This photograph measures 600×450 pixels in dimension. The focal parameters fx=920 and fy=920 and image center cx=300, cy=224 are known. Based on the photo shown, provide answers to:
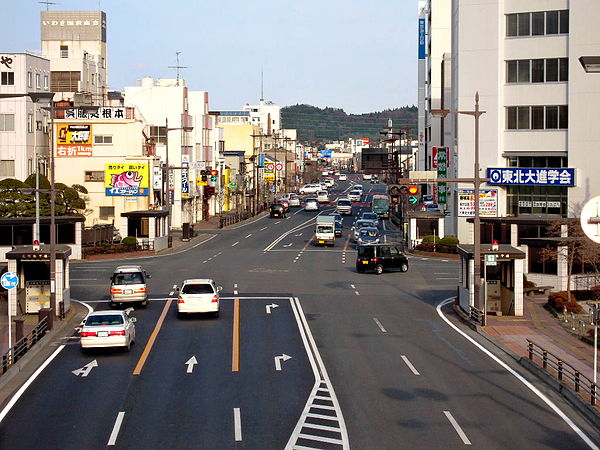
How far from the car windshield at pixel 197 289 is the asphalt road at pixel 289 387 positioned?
1.28 metres

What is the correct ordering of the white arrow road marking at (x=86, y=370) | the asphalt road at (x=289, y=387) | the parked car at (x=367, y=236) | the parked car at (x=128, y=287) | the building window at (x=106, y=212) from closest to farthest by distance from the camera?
1. the asphalt road at (x=289, y=387)
2. the white arrow road marking at (x=86, y=370)
3. the parked car at (x=128, y=287)
4. the parked car at (x=367, y=236)
5. the building window at (x=106, y=212)

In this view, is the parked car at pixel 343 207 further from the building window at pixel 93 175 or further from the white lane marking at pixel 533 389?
the white lane marking at pixel 533 389

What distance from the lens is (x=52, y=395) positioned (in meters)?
25.6

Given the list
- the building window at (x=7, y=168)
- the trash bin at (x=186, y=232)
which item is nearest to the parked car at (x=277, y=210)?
the trash bin at (x=186, y=232)

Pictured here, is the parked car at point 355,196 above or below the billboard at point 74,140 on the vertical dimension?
below

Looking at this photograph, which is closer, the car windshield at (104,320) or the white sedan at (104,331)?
the white sedan at (104,331)

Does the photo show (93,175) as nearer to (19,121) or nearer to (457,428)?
(19,121)

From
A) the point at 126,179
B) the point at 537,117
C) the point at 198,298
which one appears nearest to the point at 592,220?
the point at 198,298

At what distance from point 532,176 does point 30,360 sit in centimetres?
4570

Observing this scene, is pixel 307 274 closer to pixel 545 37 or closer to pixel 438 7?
pixel 545 37

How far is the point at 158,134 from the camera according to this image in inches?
4193

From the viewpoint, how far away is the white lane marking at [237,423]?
20.9 meters

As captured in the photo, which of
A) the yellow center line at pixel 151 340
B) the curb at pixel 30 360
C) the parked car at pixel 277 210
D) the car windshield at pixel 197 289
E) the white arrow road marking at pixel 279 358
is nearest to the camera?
the curb at pixel 30 360

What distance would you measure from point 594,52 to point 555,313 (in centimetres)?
3002
